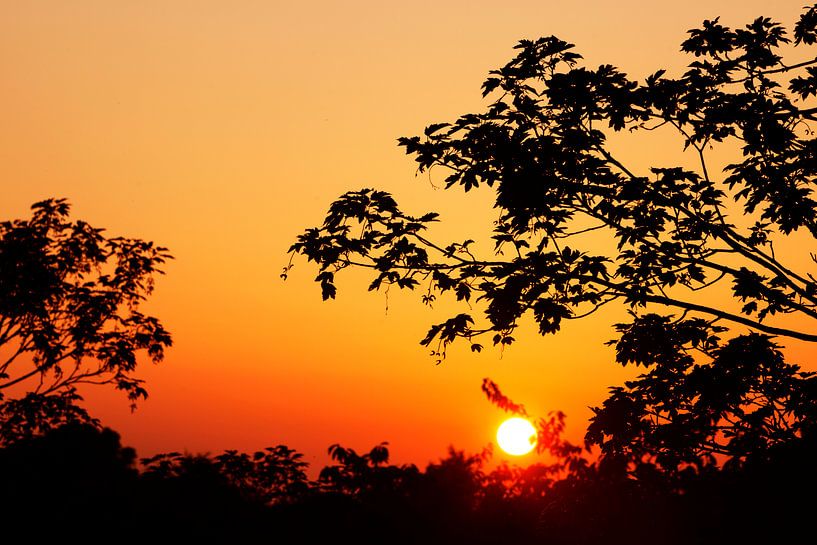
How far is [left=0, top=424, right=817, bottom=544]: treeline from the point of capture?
13.7 meters

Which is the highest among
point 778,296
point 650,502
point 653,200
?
point 653,200

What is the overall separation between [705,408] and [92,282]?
73.1 feet

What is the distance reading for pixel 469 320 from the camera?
1215 centimetres

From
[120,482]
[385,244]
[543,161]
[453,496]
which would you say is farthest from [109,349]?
[543,161]

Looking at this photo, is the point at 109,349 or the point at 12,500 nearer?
the point at 12,500

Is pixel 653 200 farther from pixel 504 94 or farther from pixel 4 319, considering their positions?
pixel 4 319

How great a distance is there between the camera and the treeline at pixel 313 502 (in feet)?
45.1

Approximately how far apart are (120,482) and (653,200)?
1442 centimetres

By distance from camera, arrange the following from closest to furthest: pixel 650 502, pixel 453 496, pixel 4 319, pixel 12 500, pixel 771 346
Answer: pixel 771 346, pixel 650 502, pixel 12 500, pixel 453 496, pixel 4 319

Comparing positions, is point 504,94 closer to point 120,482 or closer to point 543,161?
point 543,161

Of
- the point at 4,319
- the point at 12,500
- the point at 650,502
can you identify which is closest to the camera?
the point at 650,502

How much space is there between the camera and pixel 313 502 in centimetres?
1989

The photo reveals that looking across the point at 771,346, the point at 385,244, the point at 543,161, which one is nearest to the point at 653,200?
the point at 543,161

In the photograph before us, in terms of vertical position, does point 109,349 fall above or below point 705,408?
above
